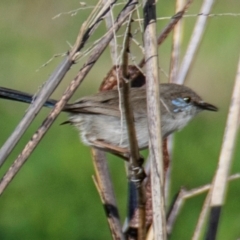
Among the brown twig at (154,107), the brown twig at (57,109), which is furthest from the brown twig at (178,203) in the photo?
the brown twig at (57,109)

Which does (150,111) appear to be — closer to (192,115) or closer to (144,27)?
(144,27)

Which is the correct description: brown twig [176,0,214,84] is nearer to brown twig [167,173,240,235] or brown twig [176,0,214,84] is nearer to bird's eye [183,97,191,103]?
brown twig [167,173,240,235]

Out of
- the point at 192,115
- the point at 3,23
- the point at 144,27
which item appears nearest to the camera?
the point at 144,27

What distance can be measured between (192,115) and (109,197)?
120 centimetres

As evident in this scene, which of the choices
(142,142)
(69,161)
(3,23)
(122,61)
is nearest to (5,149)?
(122,61)

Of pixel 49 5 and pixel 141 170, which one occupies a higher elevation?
pixel 141 170

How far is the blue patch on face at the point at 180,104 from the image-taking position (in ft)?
11.2

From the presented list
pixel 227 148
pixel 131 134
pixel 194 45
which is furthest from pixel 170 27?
pixel 131 134

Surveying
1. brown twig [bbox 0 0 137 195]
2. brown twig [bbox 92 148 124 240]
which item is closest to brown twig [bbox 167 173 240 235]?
brown twig [bbox 92 148 124 240]

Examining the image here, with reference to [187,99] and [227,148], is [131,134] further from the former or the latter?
[187,99]

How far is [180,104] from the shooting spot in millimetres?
3471

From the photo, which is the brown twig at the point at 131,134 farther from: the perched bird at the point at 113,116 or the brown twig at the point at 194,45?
the perched bird at the point at 113,116

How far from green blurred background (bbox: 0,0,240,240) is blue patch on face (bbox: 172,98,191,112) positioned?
16.6 inches

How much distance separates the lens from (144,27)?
74.9 inches
